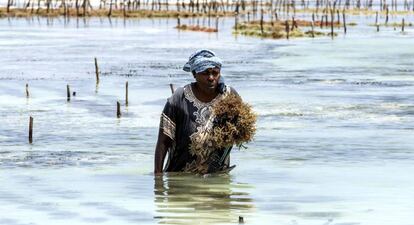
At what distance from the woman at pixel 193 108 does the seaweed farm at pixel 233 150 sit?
501 millimetres

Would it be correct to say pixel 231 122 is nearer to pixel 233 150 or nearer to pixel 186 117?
pixel 186 117

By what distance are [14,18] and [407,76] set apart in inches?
2153

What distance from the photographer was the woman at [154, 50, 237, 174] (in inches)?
306

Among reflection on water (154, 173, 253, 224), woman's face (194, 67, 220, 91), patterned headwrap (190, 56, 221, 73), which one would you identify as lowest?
reflection on water (154, 173, 253, 224)

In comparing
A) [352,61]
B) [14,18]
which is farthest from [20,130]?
[14,18]

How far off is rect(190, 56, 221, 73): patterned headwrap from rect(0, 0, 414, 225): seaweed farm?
1002 millimetres

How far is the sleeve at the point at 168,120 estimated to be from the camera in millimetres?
7887

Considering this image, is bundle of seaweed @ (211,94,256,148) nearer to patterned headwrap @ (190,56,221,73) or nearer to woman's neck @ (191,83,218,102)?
woman's neck @ (191,83,218,102)

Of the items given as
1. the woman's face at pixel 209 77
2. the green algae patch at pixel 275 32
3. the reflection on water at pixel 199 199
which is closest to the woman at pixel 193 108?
the woman's face at pixel 209 77

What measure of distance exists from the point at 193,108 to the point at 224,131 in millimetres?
279

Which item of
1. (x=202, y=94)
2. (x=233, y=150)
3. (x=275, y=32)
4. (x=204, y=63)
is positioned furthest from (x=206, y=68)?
(x=275, y=32)

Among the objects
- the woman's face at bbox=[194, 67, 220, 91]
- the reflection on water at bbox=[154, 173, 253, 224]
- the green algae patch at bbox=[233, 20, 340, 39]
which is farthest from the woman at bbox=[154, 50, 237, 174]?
the green algae patch at bbox=[233, 20, 340, 39]

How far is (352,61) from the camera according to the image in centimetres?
3591

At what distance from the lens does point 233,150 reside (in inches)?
526
